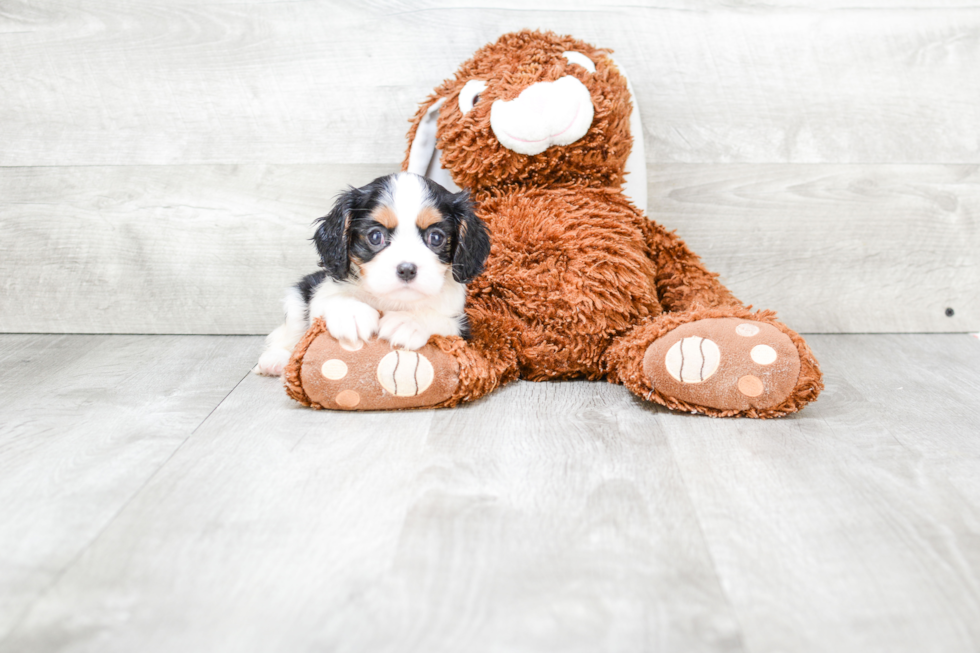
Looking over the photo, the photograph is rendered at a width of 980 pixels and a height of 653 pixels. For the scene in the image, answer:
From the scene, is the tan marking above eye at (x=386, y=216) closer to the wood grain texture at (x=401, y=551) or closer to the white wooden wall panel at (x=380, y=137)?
the wood grain texture at (x=401, y=551)

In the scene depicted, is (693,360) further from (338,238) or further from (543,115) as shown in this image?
(338,238)

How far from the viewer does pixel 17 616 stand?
0.87 meters

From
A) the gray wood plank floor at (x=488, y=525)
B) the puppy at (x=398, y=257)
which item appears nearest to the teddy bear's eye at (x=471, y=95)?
the puppy at (x=398, y=257)

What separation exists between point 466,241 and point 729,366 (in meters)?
0.54

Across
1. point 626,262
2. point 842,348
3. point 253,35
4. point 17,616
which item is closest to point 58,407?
point 17,616

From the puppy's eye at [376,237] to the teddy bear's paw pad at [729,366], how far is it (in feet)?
1.82

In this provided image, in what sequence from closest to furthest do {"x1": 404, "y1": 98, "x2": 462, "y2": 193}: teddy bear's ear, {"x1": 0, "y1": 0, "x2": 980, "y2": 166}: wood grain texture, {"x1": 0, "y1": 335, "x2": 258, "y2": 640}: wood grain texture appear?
{"x1": 0, "y1": 335, "x2": 258, "y2": 640}: wood grain texture, {"x1": 404, "y1": 98, "x2": 462, "y2": 193}: teddy bear's ear, {"x1": 0, "y1": 0, "x2": 980, "y2": 166}: wood grain texture

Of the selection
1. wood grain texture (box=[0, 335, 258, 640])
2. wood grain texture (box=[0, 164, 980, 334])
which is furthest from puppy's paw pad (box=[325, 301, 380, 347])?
wood grain texture (box=[0, 164, 980, 334])

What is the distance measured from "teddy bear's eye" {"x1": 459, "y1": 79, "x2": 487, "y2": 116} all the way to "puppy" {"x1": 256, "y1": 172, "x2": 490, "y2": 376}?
314 mm

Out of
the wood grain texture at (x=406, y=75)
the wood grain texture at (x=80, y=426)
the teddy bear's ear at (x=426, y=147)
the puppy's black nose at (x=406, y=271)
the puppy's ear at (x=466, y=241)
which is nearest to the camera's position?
the wood grain texture at (x=80, y=426)

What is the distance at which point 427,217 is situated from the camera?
1.46 metres

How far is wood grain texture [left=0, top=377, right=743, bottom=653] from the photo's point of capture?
850mm

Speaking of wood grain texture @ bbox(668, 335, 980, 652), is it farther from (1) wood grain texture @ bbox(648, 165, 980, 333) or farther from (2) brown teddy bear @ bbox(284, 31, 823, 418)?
(1) wood grain texture @ bbox(648, 165, 980, 333)

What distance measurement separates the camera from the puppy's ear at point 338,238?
4.86 ft
